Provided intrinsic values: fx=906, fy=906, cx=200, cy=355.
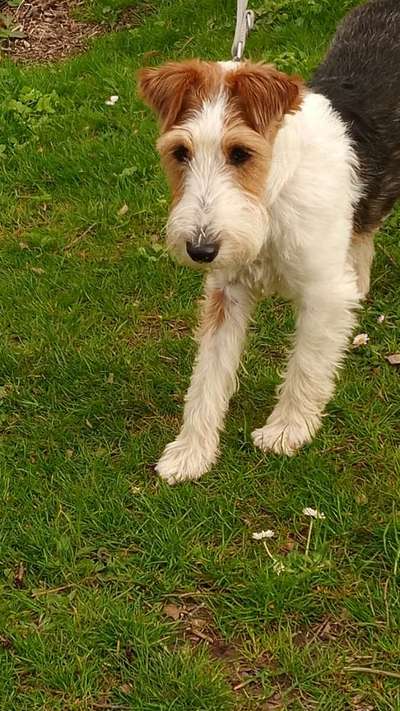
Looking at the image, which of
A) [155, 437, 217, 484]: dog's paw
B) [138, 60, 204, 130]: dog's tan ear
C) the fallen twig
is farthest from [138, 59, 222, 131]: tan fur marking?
the fallen twig

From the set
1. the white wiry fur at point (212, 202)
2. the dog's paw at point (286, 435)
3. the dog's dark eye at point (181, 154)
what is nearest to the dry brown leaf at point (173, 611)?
the dog's paw at point (286, 435)

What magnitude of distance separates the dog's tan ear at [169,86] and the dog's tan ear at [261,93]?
15 cm

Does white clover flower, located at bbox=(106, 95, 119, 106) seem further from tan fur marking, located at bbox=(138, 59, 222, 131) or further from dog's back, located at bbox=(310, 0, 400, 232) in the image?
tan fur marking, located at bbox=(138, 59, 222, 131)

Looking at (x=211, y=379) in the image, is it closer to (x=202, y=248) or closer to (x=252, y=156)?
(x=202, y=248)

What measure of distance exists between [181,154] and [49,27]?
623 cm

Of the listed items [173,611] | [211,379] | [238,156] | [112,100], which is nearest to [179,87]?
[238,156]

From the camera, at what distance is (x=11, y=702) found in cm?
336

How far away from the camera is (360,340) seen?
484 cm

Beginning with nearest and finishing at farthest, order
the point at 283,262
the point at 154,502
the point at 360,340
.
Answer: the point at 283,262 < the point at 154,502 < the point at 360,340

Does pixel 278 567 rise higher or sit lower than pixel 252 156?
lower

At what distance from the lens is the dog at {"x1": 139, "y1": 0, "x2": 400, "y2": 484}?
3420 mm

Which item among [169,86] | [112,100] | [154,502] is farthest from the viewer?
[112,100]

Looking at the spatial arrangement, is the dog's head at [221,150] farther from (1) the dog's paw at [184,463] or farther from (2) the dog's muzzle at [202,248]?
(1) the dog's paw at [184,463]

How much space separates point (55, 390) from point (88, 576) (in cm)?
124
